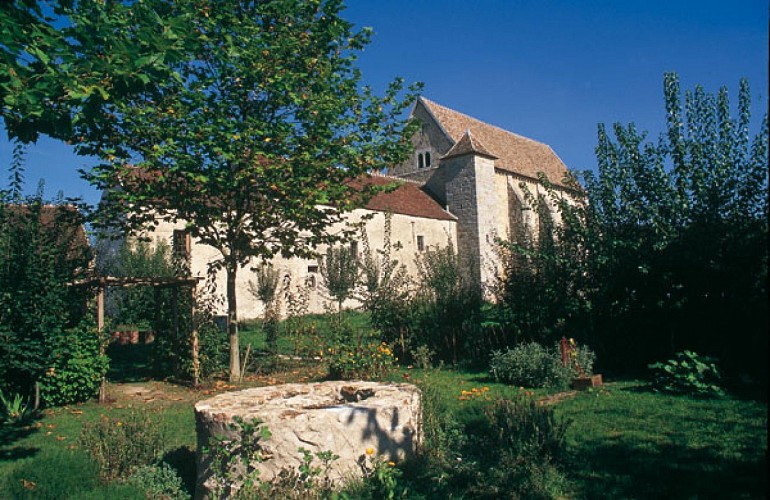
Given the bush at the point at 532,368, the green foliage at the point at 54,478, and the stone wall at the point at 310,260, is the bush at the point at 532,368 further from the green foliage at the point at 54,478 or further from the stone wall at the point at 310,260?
the stone wall at the point at 310,260

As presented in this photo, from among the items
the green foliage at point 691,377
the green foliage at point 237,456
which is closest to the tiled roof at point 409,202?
the green foliage at point 691,377

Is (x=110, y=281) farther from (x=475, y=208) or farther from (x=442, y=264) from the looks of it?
(x=475, y=208)

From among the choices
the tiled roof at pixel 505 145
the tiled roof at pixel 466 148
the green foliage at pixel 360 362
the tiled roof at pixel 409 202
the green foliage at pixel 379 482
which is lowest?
the green foliage at pixel 379 482

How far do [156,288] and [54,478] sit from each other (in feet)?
21.6

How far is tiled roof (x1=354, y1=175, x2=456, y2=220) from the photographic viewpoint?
91.0 ft

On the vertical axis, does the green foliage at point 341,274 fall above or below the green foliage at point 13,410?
above

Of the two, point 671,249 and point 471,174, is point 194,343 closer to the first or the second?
point 671,249

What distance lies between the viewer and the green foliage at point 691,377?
786cm

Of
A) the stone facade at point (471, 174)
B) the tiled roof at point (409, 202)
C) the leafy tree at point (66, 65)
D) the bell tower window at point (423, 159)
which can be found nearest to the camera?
the leafy tree at point (66, 65)

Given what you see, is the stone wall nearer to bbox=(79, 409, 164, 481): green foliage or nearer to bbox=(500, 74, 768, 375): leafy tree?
bbox=(500, 74, 768, 375): leafy tree

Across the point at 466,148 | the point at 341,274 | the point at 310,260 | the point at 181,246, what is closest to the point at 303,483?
the point at 181,246

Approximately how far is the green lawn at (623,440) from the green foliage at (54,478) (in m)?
0.03

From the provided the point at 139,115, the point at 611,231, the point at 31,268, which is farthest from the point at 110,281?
the point at 611,231

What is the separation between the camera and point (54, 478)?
5.16 m
